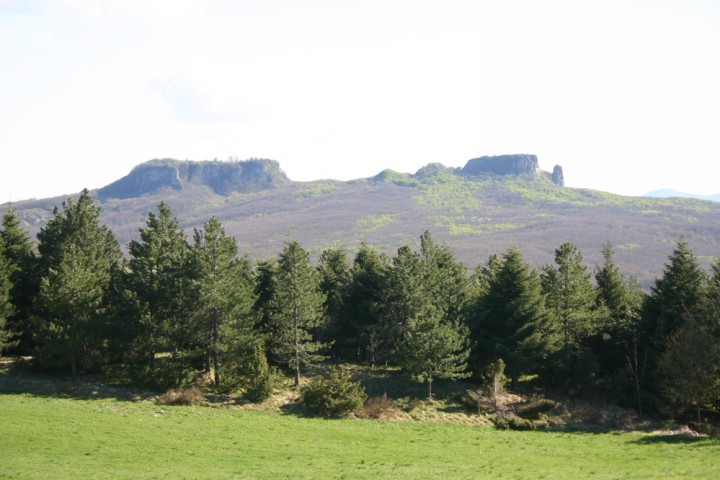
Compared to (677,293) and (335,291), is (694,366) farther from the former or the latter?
(335,291)

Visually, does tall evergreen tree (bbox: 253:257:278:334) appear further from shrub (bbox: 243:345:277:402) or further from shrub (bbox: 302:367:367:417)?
shrub (bbox: 302:367:367:417)

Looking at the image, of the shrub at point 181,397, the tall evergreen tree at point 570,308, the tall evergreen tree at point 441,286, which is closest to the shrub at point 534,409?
Answer: the tall evergreen tree at point 570,308

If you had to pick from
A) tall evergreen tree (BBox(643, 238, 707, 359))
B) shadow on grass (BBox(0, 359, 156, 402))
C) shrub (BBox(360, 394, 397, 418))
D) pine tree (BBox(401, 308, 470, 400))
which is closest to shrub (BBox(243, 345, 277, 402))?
shadow on grass (BBox(0, 359, 156, 402))

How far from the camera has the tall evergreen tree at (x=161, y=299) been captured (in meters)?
39.2

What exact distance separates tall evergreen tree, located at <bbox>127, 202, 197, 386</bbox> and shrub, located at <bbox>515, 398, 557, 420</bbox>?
2582 cm

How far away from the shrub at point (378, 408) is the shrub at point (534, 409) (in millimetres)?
9665

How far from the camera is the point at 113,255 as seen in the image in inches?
2371

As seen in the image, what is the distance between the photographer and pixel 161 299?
133ft

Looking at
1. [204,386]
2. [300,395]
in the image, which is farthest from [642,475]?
[204,386]

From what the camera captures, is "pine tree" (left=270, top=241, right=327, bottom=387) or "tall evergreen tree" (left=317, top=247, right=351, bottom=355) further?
"tall evergreen tree" (left=317, top=247, right=351, bottom=355)

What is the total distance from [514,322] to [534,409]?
8796 millimetres

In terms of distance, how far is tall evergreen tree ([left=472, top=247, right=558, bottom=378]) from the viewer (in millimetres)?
45438

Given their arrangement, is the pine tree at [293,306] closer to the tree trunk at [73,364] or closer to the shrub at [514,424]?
the tree trunk at [73,364]

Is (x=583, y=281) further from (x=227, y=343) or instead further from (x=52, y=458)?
(x=52, y=458)
